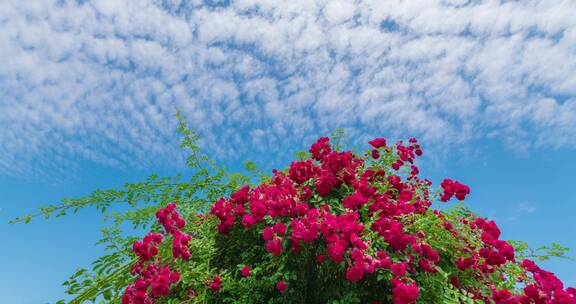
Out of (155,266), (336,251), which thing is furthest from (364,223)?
(155,266)

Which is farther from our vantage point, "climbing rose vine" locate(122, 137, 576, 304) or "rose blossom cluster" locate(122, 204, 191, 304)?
"rose blossom cluster" locate(122, 204, 191, 304)

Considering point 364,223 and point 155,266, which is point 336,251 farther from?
point 155,266

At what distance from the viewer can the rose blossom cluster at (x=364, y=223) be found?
3051 millimetres

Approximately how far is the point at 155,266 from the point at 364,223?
1.85 meters

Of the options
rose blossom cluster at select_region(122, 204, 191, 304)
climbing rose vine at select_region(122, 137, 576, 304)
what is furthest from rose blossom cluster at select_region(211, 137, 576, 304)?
rose blossom cluster at select_region(122, 204, 191, 304)

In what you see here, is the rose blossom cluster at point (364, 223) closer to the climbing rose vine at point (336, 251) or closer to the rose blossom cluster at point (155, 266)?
the climbing rose vine at point (336, 251)

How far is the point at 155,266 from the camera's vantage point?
3.69 m

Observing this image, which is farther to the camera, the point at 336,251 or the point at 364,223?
the point at 364,223

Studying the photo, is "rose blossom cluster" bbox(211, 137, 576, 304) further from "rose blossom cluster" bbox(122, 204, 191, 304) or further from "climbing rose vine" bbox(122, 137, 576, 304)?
"rose blossom cluster" bbox(122, 204, 191, 304)

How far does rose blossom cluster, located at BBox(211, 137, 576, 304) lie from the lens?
3051mm

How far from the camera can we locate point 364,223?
11.9ft

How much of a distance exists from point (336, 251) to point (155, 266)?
5.55 ft

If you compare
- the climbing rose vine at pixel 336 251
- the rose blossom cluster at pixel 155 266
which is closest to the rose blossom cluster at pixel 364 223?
the climbing rose vine at pixel 336 251

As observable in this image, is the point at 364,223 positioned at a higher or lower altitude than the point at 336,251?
higher
